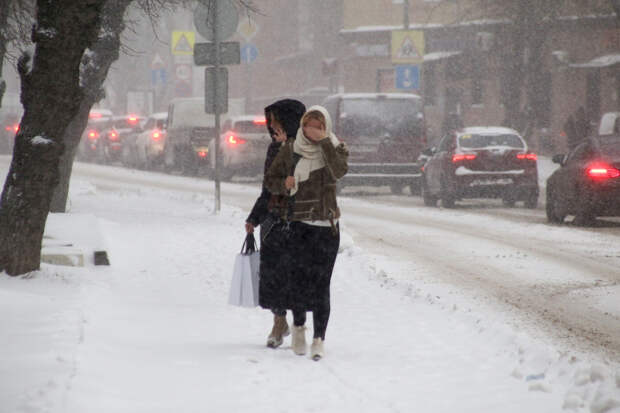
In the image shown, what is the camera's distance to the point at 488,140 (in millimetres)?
23844

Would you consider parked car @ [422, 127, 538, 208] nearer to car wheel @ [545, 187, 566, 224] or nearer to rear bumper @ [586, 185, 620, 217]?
car wheel @ [545, 187, 566, 224]

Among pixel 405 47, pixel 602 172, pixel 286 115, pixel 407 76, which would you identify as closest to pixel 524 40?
pixel 405 47

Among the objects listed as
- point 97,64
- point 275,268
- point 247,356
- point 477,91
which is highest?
point 477,91

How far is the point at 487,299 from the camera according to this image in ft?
36.0

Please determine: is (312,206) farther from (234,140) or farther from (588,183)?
(234,140)

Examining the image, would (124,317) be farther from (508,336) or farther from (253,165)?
(253,165)

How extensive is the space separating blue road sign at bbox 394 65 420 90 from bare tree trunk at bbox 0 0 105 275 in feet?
77.9

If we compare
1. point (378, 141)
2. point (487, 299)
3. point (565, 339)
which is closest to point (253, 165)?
point (378, 141)

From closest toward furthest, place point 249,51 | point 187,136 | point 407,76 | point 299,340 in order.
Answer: point 299,340, point 407,76, point 249,51, point 187,136

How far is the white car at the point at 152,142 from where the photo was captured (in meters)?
38.4

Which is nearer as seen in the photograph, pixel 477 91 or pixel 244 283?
pixel 244 283

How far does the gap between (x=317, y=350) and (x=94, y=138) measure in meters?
41.1

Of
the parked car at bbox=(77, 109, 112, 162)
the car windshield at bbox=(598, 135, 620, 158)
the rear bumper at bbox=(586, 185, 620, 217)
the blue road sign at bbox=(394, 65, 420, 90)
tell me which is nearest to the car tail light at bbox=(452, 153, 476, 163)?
the car windshield at bbox=(598, 135, 620, 158)

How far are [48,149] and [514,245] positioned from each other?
25.4 ft
